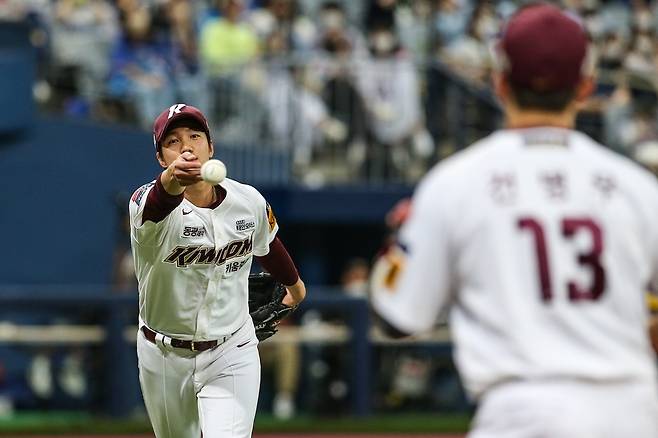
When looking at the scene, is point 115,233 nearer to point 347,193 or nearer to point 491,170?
point 347,193

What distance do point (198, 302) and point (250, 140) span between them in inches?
372

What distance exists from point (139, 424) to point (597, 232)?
10.4 metres

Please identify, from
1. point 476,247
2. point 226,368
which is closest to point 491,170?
point 476,247

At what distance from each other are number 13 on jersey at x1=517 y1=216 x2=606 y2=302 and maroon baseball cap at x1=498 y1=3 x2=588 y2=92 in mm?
346

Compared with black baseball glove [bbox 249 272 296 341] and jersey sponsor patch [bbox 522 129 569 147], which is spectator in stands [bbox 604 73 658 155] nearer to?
black baseball glove [bbox 249 272 296 341]

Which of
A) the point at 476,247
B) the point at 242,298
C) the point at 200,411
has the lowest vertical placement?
the point at 200,411

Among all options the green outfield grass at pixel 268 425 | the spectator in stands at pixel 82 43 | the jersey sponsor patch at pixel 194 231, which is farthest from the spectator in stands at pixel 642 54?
the jersey sponsor patch at pixel 194 231

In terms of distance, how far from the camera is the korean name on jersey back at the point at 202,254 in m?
6.48

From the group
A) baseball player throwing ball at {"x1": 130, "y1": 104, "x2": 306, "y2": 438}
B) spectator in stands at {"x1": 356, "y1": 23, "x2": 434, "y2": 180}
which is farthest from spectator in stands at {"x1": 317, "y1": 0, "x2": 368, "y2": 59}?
baseball player throwing ball at {"x1": 130, "y1": 104, "x2": 306, "y2": 438}

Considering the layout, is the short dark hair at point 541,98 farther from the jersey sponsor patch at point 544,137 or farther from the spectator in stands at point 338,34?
the spectator in stands at point 338,34

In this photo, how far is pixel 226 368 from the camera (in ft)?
21.4

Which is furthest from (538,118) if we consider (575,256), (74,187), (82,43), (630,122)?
(630,122)

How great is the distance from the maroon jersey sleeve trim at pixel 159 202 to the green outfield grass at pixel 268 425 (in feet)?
25.0

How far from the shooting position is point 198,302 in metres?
6.59
